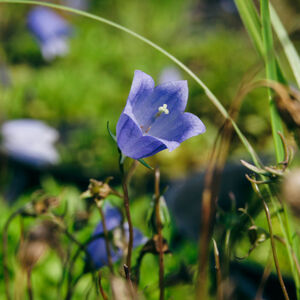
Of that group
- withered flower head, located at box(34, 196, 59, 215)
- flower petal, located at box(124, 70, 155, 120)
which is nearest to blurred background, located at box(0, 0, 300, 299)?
flower petal, located at box(124, 70, 155, 120)

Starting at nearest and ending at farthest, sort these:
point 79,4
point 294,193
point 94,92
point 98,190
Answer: point 294,193 → point 98,190 → point 94,92 → point 79,4

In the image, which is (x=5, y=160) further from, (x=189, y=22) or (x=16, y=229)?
(x=189, y=22)

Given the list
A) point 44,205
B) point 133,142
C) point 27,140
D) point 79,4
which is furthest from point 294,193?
point 79,4

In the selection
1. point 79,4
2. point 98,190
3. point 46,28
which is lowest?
point 98,190

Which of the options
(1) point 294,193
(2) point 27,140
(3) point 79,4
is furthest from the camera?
(3) point 79,4

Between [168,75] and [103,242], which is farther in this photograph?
[168,75]

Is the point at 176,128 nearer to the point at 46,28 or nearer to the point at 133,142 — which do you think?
the point at 133,142

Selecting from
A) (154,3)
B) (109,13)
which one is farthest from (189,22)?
(109,13)

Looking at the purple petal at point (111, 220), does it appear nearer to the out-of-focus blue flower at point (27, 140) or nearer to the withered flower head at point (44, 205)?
the withered flower head at point (44, 205)
